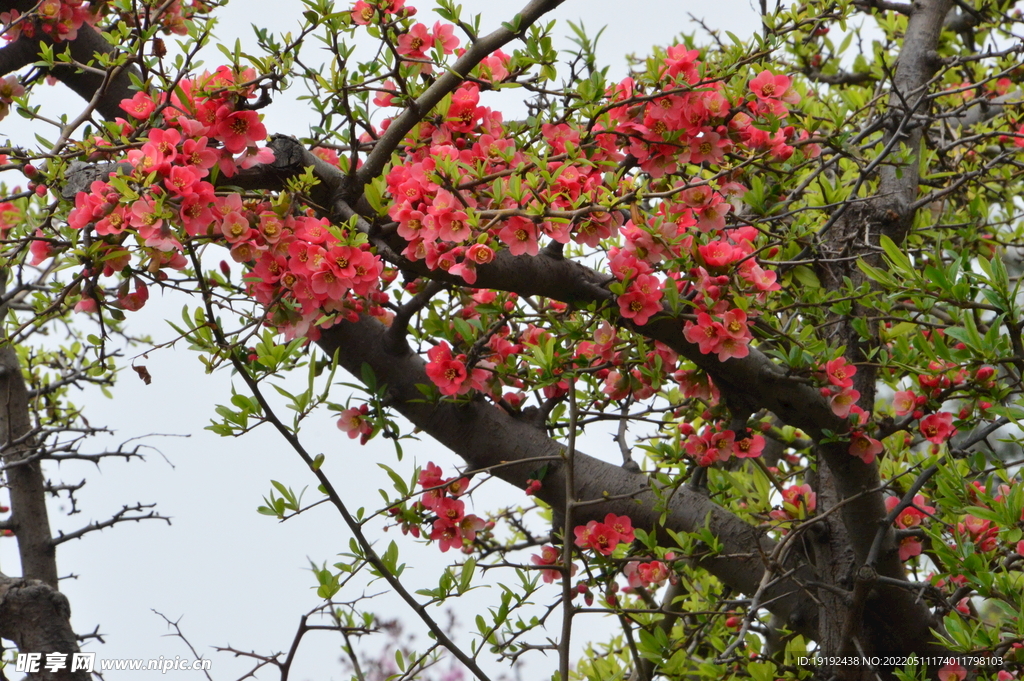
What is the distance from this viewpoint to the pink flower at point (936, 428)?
1.91m

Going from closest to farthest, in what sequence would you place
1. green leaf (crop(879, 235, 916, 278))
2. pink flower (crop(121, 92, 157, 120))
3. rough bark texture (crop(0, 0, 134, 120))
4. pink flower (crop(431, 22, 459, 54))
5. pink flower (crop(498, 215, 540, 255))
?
green leaf (crop(879, 235, 916, 278))
pink flower (crop(498, 215, 540, 255))
pink flower (crop(121, 92, 157, 120))
pink flower (crop(431, 22, 459, 54))
rough bark texture (crop(0, 0, 134, 120))

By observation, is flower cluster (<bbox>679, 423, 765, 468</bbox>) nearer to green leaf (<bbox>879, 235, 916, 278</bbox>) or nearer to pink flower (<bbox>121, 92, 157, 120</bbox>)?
green leaf (<bbox>879, 235, 916, 278</bbox>)

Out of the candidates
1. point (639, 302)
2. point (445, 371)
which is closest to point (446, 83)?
point (639, 302)

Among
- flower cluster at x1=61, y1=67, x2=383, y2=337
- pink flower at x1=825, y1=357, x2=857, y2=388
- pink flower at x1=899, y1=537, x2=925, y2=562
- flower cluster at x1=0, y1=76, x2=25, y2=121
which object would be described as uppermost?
flower cluster at x1=0, y1=76, x2=25, y2=121

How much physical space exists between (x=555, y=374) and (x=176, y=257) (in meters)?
0.88

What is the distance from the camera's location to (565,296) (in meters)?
1.76

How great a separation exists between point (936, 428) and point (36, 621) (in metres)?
2.24

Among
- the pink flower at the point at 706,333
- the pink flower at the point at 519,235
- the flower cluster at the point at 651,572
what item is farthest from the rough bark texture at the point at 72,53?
the flower cluster at the point at 651,572

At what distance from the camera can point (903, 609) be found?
2.14 m

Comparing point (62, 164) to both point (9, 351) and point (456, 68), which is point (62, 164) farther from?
point (9, 351)

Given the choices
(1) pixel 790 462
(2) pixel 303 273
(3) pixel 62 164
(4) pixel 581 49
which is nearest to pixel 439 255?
(2) pixel 303 273

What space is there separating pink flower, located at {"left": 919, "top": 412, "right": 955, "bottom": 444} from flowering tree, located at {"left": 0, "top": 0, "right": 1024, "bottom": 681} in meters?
0.01

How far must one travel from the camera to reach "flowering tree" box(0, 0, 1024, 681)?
4.87 feet

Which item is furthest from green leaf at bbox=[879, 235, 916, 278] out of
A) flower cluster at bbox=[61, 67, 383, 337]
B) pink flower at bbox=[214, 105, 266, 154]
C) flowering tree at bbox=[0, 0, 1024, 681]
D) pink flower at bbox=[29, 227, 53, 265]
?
pink flower at bbox=[29, 227, 53, 265]
